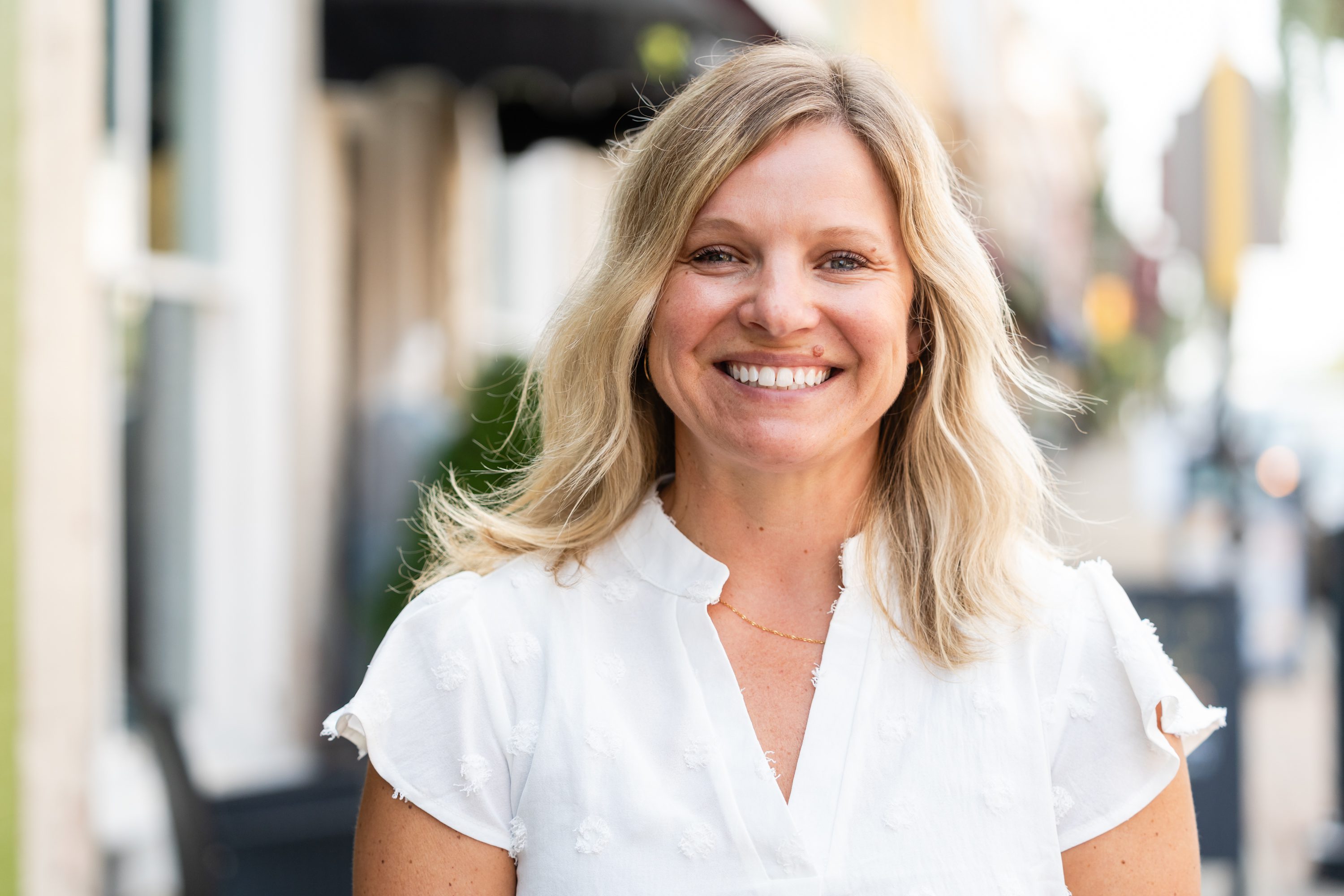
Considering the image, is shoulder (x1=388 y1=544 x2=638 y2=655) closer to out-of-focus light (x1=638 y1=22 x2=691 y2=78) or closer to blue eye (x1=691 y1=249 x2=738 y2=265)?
blue eye (x1=691 y1=249 x2=738 y2=265)

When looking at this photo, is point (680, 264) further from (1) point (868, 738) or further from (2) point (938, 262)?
(1) point (868, 738)

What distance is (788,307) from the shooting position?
172 cm

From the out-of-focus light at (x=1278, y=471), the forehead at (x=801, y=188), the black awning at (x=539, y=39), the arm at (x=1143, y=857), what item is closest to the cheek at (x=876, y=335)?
the forehead at (x=801, y=188)

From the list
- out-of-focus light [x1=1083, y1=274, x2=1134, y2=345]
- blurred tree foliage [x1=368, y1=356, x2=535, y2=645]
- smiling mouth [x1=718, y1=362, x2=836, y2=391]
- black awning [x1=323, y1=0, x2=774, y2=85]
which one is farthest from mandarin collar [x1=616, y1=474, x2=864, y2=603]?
out-of-focus light [x1=1083, y1=274, x2=1134, y2=345]

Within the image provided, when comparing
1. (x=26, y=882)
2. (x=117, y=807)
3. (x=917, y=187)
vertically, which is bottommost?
(x=117, y=807)

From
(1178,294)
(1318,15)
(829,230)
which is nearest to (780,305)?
(829,230)

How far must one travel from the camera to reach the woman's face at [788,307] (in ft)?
5.73

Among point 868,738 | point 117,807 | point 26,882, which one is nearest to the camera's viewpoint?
point 868,738

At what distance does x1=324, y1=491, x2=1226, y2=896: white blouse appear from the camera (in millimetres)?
1695

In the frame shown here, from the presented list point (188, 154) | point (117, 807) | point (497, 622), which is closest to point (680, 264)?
point (497, 622)

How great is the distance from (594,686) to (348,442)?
464 cm

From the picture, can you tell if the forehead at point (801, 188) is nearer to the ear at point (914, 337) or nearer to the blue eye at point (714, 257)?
the blue eye at point (714, 257)

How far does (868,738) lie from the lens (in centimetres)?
177

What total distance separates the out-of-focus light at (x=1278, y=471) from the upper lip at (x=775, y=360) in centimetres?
982
